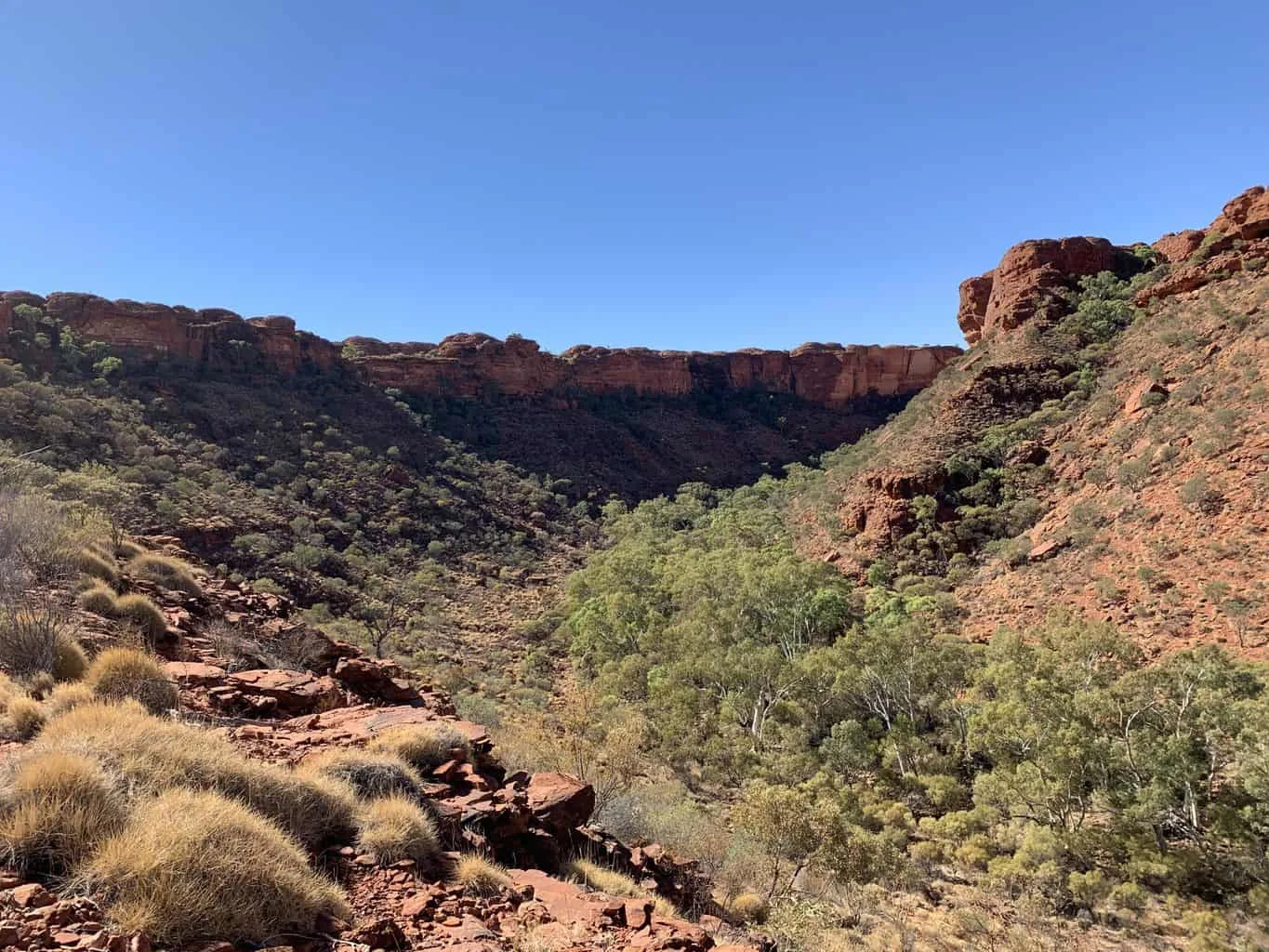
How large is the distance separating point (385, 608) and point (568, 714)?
1471 centimetres

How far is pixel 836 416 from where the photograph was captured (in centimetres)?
6775

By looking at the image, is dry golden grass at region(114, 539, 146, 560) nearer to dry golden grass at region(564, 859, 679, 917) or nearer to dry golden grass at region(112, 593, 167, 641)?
dry golden grass at region(112, 593, 167, 641)

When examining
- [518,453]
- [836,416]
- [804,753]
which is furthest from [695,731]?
[836,416]

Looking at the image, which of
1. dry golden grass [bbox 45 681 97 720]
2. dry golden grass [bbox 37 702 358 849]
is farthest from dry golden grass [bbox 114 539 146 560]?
dry golden grass [bbox 37 702 358 849]

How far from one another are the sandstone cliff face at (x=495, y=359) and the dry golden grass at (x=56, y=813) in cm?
4632

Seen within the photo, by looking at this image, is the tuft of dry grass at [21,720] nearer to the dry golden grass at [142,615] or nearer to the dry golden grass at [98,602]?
the dry golden grass at [142,615]

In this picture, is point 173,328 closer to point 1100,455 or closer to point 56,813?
point 56,813

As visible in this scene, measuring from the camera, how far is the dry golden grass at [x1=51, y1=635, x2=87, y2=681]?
6742 mm

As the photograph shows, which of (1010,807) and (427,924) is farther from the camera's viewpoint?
(1010,807)

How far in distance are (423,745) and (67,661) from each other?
3961mm

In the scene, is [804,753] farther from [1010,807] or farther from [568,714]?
[568,714]

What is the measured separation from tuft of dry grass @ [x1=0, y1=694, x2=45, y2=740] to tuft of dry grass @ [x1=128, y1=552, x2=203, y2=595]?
22.4ft

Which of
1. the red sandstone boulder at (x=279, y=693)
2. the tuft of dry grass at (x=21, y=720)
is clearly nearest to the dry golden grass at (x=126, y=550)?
the red sandstone boulder at (x=279, y=693)

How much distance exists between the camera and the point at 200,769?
4.67 metres
